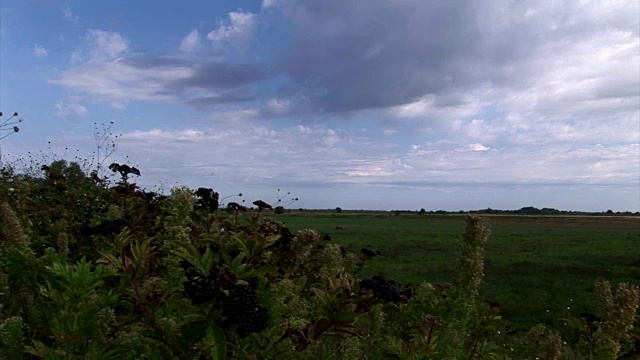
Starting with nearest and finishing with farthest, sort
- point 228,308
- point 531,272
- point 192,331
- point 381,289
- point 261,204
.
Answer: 1. point 228,308
2. point 192,331
3. point 381,289
4. point 261,204
5. point 531,272

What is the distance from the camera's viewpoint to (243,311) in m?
2.08

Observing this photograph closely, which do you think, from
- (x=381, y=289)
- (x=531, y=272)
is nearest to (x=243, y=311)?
(x=381, y=289)

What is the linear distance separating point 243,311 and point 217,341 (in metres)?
0.16

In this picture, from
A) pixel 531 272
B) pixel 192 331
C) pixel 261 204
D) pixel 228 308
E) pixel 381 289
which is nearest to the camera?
pixel 228 308

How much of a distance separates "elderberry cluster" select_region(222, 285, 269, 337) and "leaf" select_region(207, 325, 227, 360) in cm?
8

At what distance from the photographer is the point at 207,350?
7.43 ft

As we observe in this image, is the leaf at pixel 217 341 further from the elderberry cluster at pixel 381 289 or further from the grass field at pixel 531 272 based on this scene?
the grass field at pixel 531 272

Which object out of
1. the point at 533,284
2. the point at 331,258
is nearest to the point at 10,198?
the point at 331,258

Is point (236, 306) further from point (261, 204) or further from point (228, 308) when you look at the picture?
point (261, 204)

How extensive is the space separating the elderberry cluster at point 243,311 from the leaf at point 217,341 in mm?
80

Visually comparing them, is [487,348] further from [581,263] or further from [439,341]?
[581,263]

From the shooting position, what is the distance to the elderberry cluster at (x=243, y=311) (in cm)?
207

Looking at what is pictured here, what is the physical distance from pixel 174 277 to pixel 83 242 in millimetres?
3744

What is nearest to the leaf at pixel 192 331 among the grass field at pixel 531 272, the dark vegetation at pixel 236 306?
the dark vegetation at pixel 236 306
